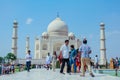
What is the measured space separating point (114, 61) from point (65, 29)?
3254cm

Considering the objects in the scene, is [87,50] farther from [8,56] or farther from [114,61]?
[8,56]

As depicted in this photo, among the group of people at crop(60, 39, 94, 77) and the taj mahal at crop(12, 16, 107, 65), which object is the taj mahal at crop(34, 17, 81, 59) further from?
the group of people at crop(60, 39, 94, 77)

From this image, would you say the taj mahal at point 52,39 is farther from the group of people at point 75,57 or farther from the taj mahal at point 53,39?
the group of people at point 75,57

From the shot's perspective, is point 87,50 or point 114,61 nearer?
point 87,50

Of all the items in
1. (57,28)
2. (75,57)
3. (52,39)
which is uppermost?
(57,28)

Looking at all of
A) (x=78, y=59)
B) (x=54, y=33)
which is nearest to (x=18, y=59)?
(x=54, y=33)

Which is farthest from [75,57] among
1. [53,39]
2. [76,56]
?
[53,39]

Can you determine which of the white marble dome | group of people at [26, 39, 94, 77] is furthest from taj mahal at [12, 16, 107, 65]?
group of people at [26, 39, 94, 77]

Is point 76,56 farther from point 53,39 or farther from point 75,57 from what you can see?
point 53,39

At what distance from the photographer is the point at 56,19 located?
55031 mm

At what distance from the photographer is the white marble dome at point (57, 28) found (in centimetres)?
5319

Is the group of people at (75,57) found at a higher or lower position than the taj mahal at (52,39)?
lower

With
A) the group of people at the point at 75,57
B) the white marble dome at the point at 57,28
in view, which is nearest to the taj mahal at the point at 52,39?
the white marble dome at the point at 57,28

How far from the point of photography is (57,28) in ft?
174
